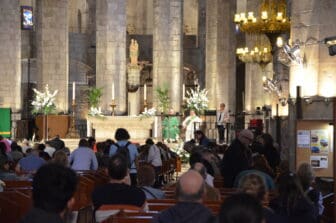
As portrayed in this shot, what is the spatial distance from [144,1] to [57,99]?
54.2 feet

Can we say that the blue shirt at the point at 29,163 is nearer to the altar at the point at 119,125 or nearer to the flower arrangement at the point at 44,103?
the altar at the point at 119,125

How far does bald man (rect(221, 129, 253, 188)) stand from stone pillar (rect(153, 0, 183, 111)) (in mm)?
20684

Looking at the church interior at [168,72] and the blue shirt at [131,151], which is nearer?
the blue shirt at [131,151]

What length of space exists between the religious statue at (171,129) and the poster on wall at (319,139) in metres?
17.9

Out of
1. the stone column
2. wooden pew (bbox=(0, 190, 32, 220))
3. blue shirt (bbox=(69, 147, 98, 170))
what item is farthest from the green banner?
wooden pew (bbox=(0, 190, 32, 220))

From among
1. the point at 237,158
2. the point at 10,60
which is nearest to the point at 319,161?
the point at 237,158

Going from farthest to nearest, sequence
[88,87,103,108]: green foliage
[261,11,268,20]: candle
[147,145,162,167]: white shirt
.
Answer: [88,87,103,108]: green foliage
[261,11,268,20]: candle
[147,145,162,167]: white shirt

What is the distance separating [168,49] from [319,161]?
807 inches

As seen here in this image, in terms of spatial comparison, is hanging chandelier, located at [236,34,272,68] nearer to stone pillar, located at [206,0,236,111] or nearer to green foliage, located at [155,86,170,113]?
green foliage, located at [155,86,170,113]

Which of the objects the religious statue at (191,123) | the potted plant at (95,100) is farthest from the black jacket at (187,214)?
the potted plant at (95,100)

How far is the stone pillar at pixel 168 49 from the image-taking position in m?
31.0

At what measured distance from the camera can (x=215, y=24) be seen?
3516 cm

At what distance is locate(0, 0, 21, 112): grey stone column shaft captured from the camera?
2995 cm

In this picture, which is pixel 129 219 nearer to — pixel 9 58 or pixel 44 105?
pixel 44 105
